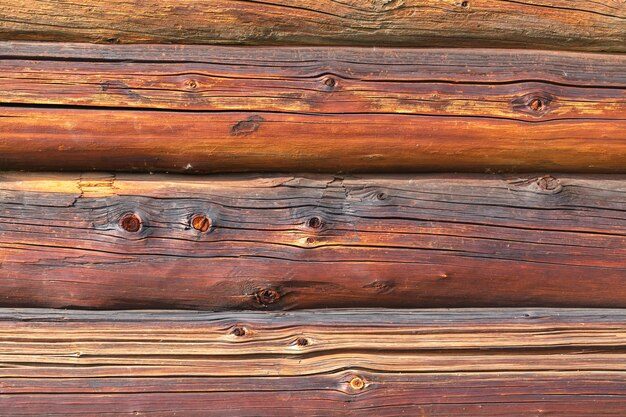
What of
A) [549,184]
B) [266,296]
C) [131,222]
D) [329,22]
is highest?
[329,22]

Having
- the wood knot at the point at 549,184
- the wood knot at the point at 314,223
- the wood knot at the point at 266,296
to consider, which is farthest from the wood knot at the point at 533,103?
the wood knot at the point at 266,296

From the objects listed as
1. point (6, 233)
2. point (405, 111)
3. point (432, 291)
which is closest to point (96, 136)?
point (6, 233)

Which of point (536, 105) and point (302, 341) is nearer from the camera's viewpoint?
point (302, 341)

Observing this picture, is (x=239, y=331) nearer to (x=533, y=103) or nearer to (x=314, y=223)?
(x=314, y=223)

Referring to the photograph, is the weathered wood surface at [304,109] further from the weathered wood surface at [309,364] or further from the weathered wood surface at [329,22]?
the weathered wood surface at [309,364]

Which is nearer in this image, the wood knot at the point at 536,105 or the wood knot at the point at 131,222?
the wood knot at the point at 131,222

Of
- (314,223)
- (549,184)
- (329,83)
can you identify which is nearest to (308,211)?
(314,223)

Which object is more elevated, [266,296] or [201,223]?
[201,223]

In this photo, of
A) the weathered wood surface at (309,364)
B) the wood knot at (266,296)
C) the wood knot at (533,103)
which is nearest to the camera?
the weathered wood surface at (309,364)
